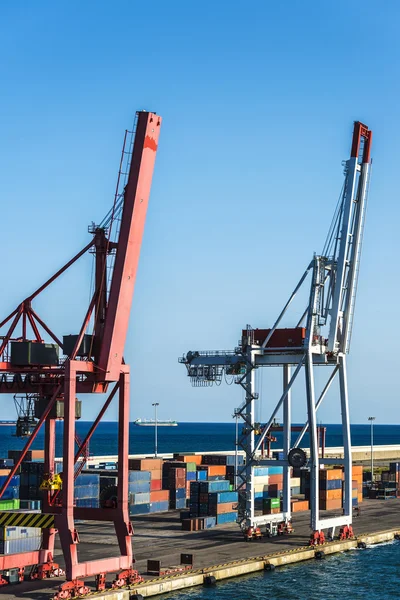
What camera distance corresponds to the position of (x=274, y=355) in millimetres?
67750

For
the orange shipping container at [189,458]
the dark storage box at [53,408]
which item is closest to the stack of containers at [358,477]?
the orange shipping container at [189,458]

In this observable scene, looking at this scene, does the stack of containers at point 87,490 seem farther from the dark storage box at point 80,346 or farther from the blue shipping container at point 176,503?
the dark storage box at point 80,346

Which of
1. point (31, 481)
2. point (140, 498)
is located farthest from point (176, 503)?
point (31, 481)

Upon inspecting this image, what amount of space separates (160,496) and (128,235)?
135ft

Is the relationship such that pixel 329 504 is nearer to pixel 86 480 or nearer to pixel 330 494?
pixel 330 494

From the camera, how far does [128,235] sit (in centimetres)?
4922

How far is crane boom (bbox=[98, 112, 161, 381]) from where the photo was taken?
4903 cm

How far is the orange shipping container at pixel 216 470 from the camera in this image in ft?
309

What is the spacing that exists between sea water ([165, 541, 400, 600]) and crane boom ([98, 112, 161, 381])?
1305cm

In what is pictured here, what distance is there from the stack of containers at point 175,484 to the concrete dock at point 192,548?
12.4 ft

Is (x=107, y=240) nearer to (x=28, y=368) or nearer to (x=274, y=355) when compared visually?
(x=28, y=368)

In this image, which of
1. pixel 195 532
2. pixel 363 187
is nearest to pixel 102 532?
pixel 195 532

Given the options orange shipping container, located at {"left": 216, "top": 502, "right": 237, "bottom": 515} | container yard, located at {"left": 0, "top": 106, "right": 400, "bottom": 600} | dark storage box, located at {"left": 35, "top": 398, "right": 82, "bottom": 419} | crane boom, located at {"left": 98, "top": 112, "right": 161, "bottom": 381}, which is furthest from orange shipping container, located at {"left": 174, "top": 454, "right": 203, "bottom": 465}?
crane boom, located at {"left": 98, "top": 112, "right": 161, "bottom": 381}

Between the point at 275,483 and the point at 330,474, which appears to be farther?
the point at 275,483
